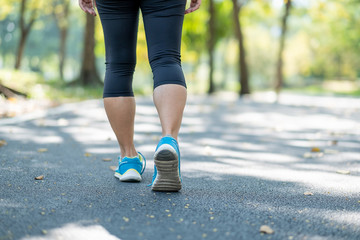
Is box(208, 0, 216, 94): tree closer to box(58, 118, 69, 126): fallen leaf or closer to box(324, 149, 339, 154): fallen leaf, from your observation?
box(58, 118, 69, 126): fallen leaf

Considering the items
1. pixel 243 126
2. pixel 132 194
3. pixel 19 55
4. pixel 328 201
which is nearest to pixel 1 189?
pixel 132 194

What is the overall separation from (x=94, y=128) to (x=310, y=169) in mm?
3552

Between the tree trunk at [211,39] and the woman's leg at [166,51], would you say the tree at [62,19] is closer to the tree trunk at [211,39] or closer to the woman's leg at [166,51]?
the tree trunk at [211,39]

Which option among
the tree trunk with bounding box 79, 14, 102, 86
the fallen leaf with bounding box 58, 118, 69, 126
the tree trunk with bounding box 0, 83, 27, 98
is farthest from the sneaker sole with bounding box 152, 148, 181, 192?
the tree trunk with bounding box 79, 14, 102, 86

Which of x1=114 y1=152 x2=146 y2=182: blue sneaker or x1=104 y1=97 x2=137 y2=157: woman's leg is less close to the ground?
x1=104 y1=97 x2=137 y2=157: woman's leg

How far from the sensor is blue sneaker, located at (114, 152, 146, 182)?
9.49 ft

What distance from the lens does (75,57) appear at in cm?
6688

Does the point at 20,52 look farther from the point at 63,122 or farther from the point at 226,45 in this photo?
the point at 226,45

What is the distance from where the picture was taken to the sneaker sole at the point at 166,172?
240cm

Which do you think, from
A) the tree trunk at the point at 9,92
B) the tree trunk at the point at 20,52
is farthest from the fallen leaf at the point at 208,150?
the tree trunk at the point at 20,52

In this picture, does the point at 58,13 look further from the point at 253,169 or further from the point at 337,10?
the point at 253,169

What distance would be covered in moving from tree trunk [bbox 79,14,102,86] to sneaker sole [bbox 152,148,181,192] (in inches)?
598

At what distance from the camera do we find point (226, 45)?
153 ft

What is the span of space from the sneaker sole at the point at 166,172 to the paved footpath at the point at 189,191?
5cm
